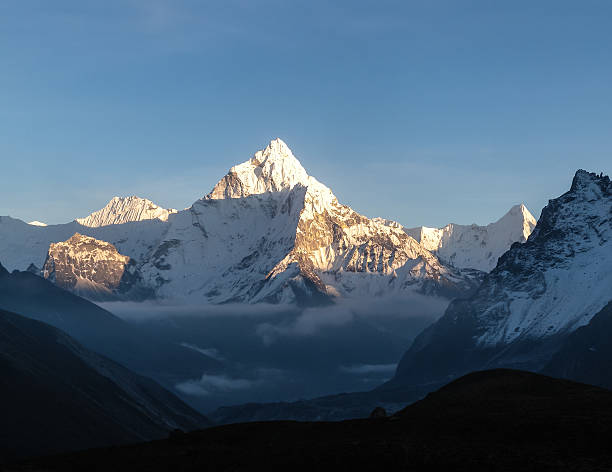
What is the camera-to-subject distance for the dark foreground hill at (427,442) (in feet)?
327

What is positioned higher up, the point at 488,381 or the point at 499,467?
the point at 488,381

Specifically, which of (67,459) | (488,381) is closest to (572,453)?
(488,381)

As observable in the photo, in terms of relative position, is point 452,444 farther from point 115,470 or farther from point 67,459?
point 67,459

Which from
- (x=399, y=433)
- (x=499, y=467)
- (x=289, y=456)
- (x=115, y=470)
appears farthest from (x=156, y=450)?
(x=499, y=467)

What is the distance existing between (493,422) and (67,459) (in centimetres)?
5414

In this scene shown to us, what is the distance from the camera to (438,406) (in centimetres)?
13425

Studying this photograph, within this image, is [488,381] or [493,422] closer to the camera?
[493,422]

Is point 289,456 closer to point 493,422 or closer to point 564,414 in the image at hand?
point 493,422

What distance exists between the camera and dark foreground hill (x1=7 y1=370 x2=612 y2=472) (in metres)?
99.7

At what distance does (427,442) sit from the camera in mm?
107062

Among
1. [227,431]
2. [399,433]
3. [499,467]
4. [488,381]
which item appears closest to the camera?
[499,467]

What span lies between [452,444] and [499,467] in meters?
10.5

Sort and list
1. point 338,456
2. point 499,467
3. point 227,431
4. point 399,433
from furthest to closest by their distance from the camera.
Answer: point 227,431 → point 399,433 → point 338,456 → point 499,467

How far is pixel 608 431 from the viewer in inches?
4168
